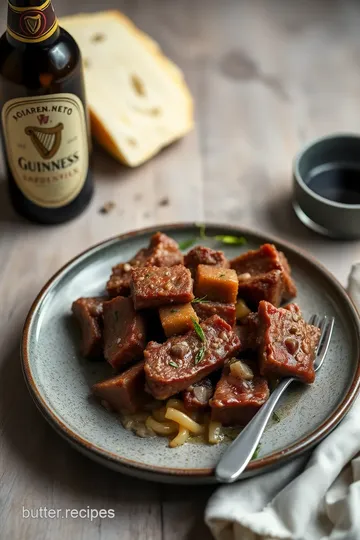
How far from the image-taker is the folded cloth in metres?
2.57

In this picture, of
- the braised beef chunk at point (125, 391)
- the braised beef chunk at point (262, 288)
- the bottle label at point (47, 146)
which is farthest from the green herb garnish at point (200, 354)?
the bottle label at point (47, 146)

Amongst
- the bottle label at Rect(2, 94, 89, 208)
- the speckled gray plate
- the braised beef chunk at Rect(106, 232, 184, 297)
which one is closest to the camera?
the speckled gray plate

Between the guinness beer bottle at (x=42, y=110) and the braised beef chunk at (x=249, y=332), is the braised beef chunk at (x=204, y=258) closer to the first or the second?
the braised beef chunk at (x=249, y=332)

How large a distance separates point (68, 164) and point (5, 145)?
35 centimetres

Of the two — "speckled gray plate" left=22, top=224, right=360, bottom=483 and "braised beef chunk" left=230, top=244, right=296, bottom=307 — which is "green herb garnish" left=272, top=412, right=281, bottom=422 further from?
"braised beef chunk" left=230, top=244, right=296, bottom=307

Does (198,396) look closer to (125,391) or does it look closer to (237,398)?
(237,398)

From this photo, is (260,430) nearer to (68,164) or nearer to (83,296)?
(83,296)

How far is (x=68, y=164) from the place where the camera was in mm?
3865

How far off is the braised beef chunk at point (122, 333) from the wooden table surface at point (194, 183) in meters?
0.43

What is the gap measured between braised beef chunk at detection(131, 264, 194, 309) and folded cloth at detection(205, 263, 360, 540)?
31.6 inches

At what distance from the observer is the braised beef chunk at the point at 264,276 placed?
3.25 m

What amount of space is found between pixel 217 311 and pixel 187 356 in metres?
0.28

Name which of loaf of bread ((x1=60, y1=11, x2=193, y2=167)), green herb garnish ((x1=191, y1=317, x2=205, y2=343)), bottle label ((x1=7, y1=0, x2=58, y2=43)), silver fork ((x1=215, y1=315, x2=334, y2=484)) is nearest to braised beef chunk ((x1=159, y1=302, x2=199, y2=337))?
green herb garnish ((x1=191, y1=317, x2=205, y2=343))

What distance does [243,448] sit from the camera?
2668mm
